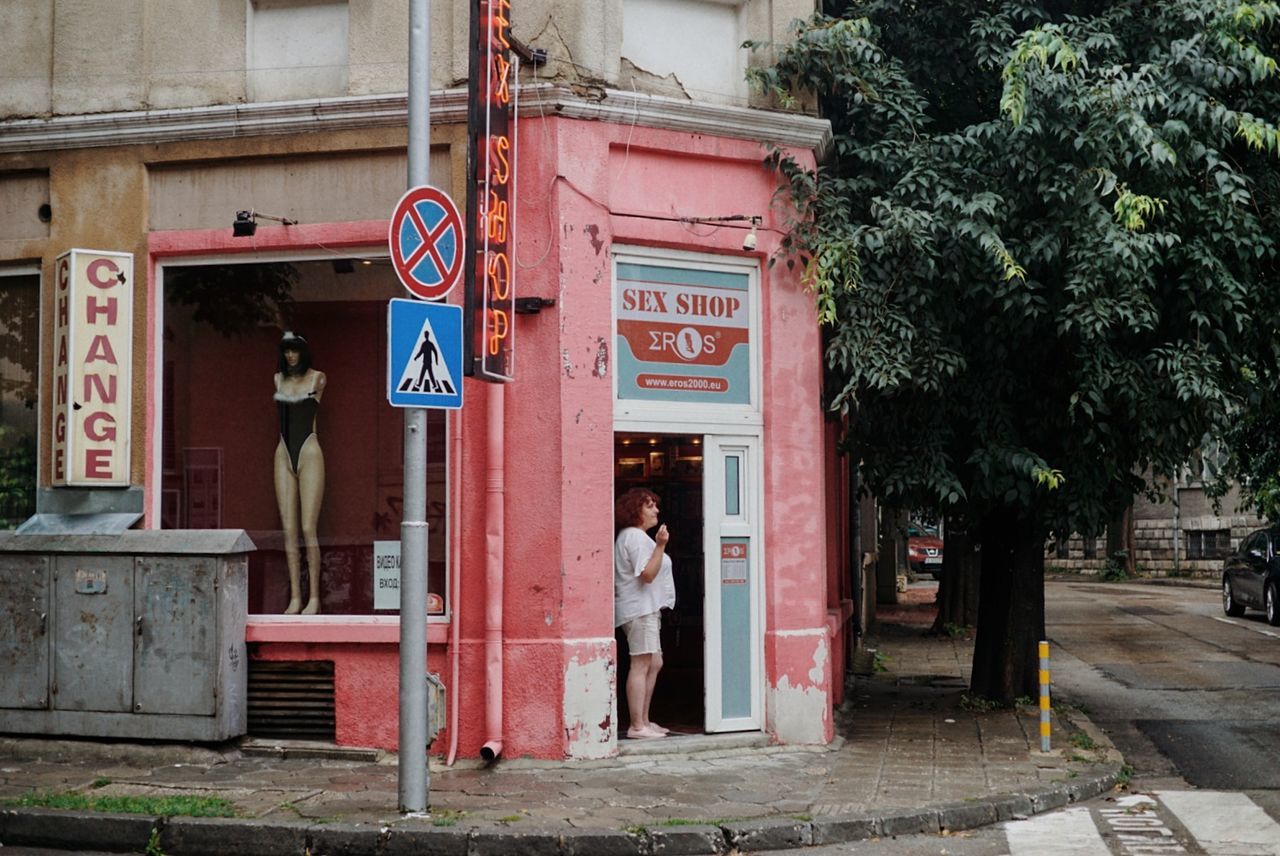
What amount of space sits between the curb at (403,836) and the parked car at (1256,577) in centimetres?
1721

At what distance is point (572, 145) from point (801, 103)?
2.08m

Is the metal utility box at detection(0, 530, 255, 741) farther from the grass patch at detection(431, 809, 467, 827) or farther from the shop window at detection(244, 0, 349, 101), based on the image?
the shop window at detection(244, 0, 349, 101)

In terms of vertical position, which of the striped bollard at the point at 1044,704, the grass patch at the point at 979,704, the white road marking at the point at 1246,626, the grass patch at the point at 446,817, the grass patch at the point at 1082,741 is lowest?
the white road marking at the point at 1246,626

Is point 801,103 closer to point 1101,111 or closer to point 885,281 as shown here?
point 885,281

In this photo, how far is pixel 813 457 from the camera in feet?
35.0

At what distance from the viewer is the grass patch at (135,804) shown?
25.4 ft

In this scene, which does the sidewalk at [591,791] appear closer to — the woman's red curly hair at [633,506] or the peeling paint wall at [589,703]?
the peeling paint wall at [589,703]

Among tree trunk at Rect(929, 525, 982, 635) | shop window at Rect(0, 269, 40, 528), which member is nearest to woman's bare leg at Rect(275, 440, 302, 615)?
shop window at Rect(0, 269, 40, 528)

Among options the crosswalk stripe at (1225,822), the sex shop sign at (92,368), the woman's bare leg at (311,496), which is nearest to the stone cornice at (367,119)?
the sex shop sign at (92,368)

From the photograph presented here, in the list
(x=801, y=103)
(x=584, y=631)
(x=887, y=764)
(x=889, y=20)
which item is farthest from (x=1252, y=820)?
(x=889, y=20)

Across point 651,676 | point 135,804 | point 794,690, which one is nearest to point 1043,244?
point 794,690

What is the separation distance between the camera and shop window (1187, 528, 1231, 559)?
39219 mm

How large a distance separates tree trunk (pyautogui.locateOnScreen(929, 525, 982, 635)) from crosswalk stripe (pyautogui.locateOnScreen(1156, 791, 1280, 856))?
1180 centimetres

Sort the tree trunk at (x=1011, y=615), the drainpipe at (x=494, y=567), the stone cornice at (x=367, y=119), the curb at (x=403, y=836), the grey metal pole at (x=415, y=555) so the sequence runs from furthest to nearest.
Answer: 1. the tree trunk at (x=1011, y=615)
2. the stone cornice at (x=367, y=119)
3. the drainpipe at (x=494, y=567)
4. the grey metal pole at (x=415, y=555)
5. the curb at (x=403, y=836)
